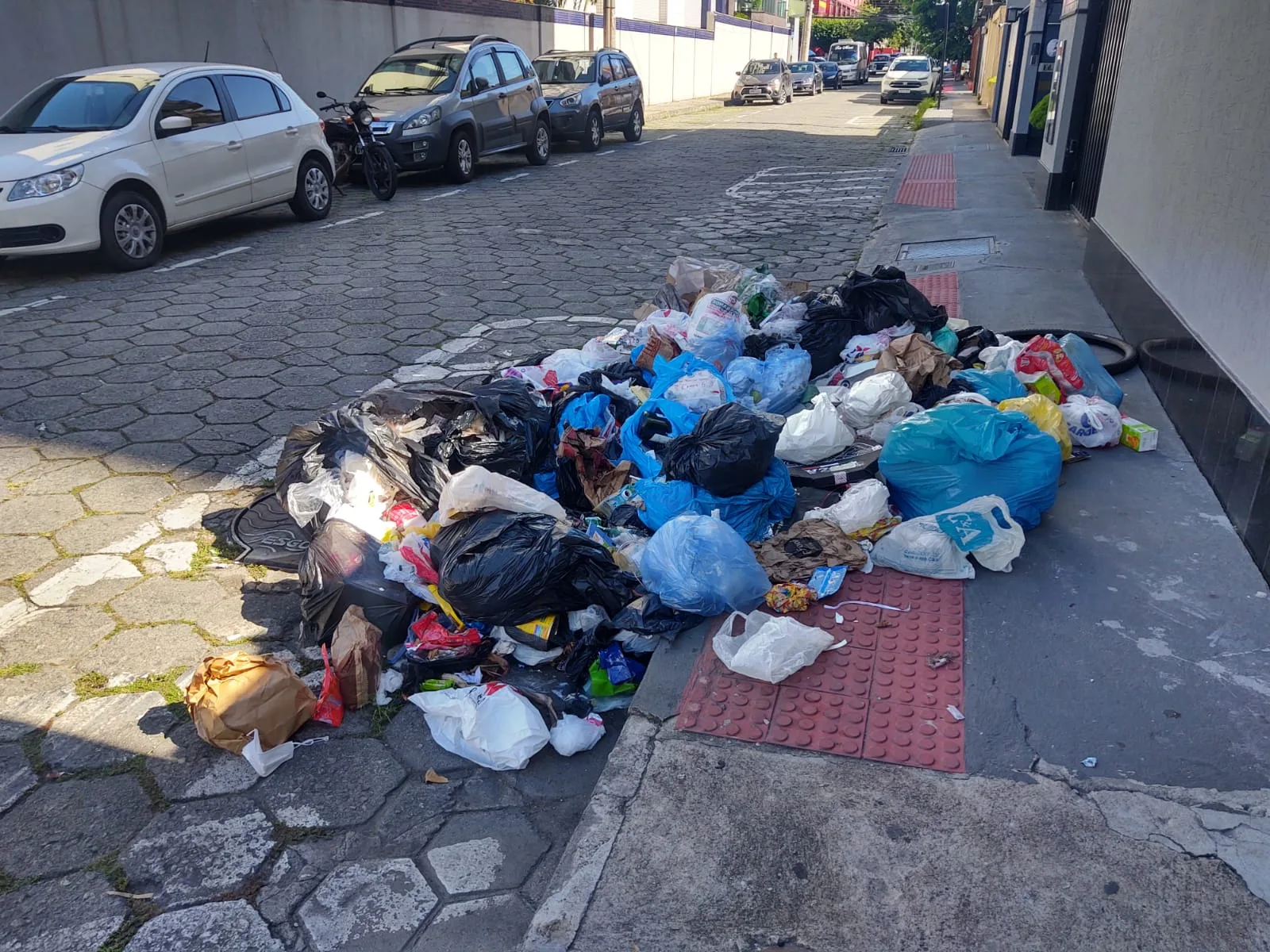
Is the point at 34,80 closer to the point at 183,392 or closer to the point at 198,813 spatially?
the point at 183,392

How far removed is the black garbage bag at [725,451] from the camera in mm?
3805

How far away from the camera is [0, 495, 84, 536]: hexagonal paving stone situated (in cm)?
412

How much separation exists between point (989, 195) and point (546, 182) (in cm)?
621

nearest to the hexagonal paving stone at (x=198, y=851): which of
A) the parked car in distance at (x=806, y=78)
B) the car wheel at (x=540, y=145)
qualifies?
the car wheel at (x=540, y=145)

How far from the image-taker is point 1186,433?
15.0 ft

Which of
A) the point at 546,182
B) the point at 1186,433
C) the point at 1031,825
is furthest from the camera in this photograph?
the point at 546,182

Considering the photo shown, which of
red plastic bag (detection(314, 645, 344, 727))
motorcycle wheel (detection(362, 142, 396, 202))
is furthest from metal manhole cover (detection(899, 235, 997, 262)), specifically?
red plastic bag (detection(314, 645, 344, 727))

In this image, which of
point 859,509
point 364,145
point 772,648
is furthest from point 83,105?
point 772,648

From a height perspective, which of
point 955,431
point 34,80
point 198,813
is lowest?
point 198,813

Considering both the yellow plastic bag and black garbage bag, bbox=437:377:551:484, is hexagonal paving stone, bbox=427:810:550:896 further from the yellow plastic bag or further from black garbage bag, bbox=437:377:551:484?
the yellow plastic bag

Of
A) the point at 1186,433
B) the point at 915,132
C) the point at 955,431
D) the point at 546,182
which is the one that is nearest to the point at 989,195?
the point at 546,182

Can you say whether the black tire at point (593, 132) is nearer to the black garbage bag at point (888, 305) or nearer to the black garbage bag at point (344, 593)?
the black garbage bag at point (888, 305)

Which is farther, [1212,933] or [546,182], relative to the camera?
[546,182]

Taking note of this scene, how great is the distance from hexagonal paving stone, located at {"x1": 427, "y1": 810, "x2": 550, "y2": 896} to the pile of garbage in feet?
0.72
